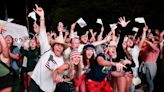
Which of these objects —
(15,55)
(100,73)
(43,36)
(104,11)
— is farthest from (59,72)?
(104,11)

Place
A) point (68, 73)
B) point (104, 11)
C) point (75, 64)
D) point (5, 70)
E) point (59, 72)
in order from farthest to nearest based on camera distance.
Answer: point (104, 11)
point (75, 64)
point (68, 73)
point (59, 72)
point (5, 70)

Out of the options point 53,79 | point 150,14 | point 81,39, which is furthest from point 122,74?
point 150,14

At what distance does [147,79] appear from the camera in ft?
47.0

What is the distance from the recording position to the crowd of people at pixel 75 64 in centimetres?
1141

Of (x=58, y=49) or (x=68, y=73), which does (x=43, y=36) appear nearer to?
(x=58, y=49)

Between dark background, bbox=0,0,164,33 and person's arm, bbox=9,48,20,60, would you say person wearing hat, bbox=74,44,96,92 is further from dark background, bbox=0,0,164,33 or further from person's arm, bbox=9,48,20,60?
dark background, bbox=0,0,164,33

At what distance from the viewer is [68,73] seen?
11398 millimetres

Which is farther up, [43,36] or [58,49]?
[43,36]

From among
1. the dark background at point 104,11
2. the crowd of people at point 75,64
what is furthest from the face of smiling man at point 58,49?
the dark background at point 104,11

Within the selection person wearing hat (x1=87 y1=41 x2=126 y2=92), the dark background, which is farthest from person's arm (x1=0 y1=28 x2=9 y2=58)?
the dark background

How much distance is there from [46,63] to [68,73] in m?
0.49

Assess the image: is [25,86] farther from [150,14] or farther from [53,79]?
[150,14]

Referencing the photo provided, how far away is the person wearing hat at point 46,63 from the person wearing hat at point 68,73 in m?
0.14

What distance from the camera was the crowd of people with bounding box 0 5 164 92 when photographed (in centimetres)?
1141
